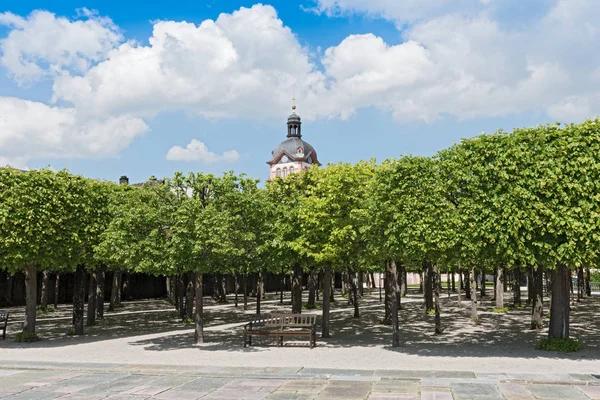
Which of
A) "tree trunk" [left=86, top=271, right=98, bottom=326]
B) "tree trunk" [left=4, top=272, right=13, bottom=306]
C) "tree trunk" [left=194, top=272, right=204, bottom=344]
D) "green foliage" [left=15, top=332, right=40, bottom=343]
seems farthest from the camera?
"tree trunk" [left=4, top=272, right=13, bottom=306]

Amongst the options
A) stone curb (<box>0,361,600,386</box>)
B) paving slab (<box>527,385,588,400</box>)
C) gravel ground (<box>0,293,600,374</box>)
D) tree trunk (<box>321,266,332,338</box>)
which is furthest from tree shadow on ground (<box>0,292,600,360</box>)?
paving slab (<box>527,385,588,400</box>)

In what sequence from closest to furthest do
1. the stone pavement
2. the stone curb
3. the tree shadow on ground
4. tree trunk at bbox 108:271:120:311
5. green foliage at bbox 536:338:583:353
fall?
1. the stone pavement
2. the stone curb
3. green foliage at bbox 536:338:583:353
4. the tree shadow on ground
5. tree trunk at bbox 108:271:120:311

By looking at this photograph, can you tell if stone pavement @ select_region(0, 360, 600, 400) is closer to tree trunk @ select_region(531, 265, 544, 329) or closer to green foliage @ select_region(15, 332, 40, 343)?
green foliage @ select_region(15, 332, 40, 343)

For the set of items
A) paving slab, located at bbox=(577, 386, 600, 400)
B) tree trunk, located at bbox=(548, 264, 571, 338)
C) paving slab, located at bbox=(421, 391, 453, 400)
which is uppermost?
tree trunk, located at bbox=(548, 264, 571, 338)

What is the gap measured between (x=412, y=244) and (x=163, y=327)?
1606 centimetres

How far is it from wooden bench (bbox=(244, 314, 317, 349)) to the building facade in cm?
10444

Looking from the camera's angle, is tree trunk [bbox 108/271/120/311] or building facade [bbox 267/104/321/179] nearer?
tree trunk [bbox 108/271/120/311]

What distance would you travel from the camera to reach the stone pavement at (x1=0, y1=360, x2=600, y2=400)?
12625mm

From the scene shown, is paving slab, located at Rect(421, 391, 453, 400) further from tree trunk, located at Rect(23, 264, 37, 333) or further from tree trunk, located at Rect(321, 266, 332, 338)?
tree trunk, located at Rect(23, 264, 37, 333)

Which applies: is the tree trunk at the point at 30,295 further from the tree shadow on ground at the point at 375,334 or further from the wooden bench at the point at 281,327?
the wooden bench at the point at 281,327

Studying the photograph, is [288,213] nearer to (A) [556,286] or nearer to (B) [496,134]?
(B) [496,134]

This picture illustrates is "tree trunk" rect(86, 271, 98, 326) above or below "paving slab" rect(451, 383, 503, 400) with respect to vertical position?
above

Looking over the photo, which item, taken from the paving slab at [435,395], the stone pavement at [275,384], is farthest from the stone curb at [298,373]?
the paving slab at [435,395]

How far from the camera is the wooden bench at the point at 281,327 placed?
20.9m
